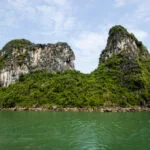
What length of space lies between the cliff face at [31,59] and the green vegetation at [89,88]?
468 cm

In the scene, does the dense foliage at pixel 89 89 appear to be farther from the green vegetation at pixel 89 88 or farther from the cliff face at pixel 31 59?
the cliff face at pixel 31 59

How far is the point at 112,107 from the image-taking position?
205 feet

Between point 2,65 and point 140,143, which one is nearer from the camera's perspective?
point 140,143

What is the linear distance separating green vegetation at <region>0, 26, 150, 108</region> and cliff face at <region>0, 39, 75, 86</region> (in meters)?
4.68

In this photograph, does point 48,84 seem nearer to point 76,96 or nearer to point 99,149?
point 76,96

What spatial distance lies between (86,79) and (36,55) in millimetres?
26930

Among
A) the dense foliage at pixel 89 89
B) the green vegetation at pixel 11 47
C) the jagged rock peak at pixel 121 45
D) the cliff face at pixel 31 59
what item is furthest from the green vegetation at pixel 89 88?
the green vegetation at pixel 11 47

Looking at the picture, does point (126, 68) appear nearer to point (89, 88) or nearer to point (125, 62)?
point (125, 62)

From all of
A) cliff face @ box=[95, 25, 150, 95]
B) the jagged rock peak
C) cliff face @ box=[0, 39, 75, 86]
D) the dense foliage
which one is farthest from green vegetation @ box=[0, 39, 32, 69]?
the jagged rock peak

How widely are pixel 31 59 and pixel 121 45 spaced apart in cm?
3637

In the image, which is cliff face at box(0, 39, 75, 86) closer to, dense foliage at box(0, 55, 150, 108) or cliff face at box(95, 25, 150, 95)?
dense foliage at box(0, 55, 150, 108)

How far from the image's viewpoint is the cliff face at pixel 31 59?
3578 inches

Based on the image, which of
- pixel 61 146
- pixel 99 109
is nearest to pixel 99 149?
pixel 61 146

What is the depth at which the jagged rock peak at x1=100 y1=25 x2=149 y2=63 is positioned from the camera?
95.9 metres
